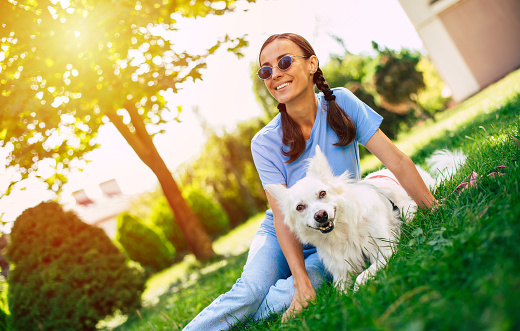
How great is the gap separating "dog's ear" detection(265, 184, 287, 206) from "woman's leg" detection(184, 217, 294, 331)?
1.68 feet

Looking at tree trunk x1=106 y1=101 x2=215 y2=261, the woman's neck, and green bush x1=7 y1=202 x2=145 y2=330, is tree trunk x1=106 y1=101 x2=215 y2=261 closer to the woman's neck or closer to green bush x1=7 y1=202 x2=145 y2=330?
green bush x1=7 y1=202 x2=145 y2=330

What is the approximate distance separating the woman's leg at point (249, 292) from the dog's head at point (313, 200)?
0.40m

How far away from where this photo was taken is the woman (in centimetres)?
303

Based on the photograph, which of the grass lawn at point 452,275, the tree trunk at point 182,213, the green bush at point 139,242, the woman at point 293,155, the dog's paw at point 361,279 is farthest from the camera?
the green bush at point 139,242

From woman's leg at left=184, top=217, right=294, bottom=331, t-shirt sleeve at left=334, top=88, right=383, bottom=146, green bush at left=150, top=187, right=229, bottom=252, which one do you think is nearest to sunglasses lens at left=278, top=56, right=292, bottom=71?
t-shirt sleeve at left=334, top=88, right=383, bottom=146

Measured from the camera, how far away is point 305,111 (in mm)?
3361

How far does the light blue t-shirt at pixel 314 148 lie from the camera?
331 centimetres

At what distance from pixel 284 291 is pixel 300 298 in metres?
0.25

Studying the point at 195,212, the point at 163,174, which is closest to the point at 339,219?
the point at 163,174

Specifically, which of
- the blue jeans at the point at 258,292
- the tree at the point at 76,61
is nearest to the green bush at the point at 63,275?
the tree at the point at 76,61

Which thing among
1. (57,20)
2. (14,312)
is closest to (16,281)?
(14,312)

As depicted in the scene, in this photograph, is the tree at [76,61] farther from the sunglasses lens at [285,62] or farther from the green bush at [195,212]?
the green bush at [195,212]

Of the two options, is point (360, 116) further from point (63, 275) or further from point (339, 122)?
point (63, 275)

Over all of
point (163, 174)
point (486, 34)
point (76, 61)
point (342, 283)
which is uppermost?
point (76, 61)
